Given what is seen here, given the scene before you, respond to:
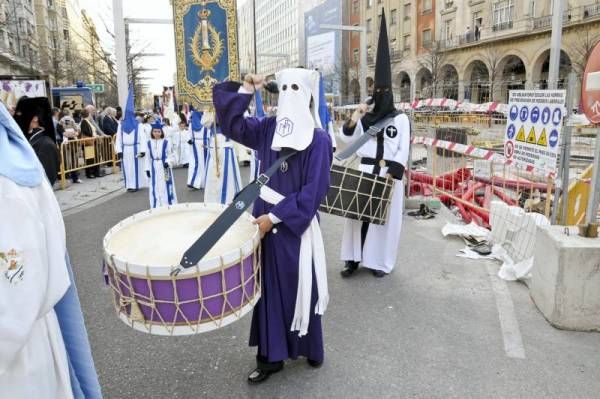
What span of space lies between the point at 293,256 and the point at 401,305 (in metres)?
1.71

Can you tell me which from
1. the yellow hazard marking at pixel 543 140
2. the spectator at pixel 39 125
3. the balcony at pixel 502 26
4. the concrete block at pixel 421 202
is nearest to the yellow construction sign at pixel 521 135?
the yellow hazard marking at pixel 543 140

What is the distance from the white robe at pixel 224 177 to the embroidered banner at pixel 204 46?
127 inches

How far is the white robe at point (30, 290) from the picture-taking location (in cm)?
137

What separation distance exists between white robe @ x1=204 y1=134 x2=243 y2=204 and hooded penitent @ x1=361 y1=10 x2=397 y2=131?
3702 millimetres

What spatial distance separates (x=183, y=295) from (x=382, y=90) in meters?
3.36

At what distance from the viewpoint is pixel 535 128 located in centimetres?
500

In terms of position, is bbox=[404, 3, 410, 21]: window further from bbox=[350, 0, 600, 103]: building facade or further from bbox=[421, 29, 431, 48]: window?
bbox=[421, 29, 431, 48]: window

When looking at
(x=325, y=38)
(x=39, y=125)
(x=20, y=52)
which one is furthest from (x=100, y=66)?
(x=39, y=125)

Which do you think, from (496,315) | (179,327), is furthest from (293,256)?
(496,315)

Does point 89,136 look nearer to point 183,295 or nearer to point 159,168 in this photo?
point 159,168

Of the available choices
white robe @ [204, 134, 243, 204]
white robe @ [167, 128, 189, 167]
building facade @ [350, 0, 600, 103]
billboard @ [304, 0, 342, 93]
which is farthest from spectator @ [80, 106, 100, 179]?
billboard @ [304, 0, 342, 93]

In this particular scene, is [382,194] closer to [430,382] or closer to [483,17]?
[430,382]

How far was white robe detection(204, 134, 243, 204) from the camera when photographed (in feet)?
26.9

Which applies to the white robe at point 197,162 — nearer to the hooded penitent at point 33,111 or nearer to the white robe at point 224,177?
the white robe at point 224,177
